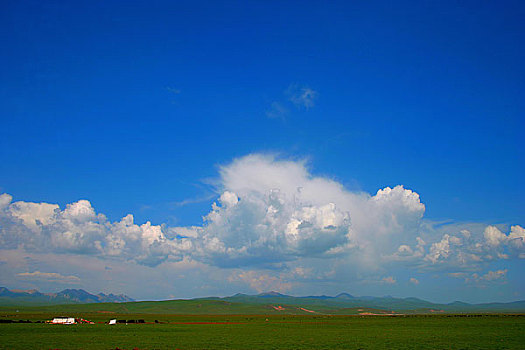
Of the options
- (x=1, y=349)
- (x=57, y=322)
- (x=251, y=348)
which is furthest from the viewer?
(x=57, y=322)

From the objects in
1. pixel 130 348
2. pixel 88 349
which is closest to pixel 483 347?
pixel 130 348

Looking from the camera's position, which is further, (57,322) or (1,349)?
(57,322)

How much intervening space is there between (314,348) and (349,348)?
419cm

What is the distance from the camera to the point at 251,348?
46031mm

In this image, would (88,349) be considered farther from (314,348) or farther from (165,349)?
(314,348)

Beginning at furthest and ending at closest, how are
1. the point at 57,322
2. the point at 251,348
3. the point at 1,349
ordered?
the point at 57,322 < the point at 251,348 < the point at 1,349

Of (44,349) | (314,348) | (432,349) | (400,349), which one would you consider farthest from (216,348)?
(432,349)

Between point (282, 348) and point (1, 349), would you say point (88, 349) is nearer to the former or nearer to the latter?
point (1, 349)

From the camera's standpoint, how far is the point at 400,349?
46.1m

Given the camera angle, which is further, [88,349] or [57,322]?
[57,322]

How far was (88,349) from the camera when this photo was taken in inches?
1742

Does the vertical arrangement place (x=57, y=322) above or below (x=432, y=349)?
below

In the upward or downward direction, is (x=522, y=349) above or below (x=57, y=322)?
above

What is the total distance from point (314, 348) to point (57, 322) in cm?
9267
